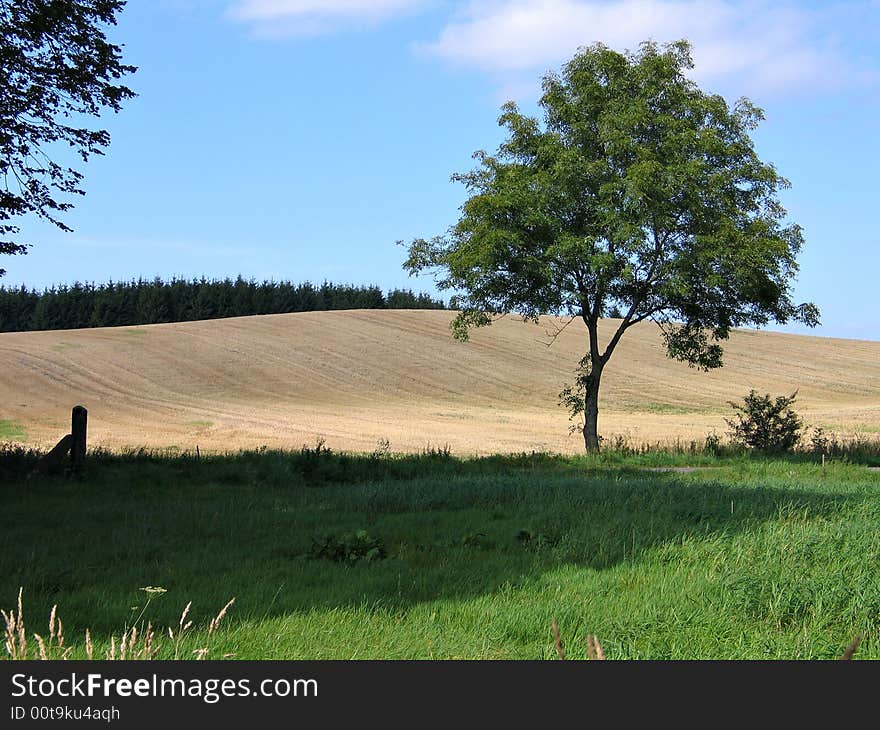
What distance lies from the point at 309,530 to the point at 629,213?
1704 cm

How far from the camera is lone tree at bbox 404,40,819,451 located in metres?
24.9

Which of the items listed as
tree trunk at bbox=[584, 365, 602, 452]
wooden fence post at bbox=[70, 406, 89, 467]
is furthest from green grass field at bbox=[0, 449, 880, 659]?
tree trunk at bbox=[584, 365, 602, 452]

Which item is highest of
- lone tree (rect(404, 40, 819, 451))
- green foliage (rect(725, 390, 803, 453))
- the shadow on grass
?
lone tree (rect(404, 40, 819, 451))

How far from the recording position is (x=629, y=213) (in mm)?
24844

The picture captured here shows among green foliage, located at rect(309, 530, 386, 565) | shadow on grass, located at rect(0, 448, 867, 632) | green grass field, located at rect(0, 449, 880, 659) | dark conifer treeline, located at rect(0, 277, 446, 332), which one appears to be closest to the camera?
green grass field, located at rect(0, 449, 880, 659)

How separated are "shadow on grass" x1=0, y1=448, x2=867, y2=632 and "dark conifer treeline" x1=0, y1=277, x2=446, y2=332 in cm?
9957

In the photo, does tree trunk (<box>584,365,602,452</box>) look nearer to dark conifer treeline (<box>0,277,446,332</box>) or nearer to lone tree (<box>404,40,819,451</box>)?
lone tree (<box>404,40,819,451</box>)

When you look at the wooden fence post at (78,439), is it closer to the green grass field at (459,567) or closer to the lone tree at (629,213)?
the green grass field at (459,567)

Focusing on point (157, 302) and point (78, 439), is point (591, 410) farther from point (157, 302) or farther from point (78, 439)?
point (157, 302)

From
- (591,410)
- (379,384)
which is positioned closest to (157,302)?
(379,384)

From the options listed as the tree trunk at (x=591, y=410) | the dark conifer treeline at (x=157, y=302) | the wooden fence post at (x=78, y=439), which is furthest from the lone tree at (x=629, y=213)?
the dark conifer treeline at (x=157, y=302)

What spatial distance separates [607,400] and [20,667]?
181ft

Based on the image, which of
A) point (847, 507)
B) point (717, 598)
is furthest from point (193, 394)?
point (717, 598)

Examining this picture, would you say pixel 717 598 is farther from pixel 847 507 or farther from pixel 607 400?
pixel 607 400
